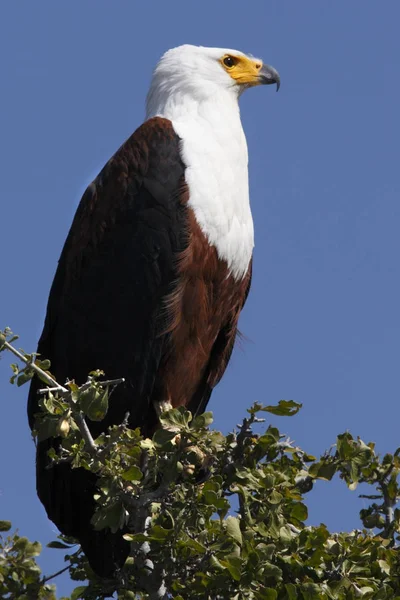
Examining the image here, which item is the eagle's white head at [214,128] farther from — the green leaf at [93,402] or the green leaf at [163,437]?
the green leaf at [93,402]

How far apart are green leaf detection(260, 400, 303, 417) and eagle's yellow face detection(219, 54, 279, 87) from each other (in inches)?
101

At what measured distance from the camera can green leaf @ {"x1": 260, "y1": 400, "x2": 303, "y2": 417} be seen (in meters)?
3.71

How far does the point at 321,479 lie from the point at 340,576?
1.10 feet

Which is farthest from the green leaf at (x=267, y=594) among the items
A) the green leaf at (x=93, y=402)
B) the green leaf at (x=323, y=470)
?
the green leaf at (x=93, y=402)

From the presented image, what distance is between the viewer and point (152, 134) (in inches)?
202

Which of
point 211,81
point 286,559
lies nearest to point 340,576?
point 286,559

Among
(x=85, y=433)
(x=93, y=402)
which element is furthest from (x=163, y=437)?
(x=93, y=402)

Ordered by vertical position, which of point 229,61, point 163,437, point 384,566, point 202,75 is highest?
point 229,61

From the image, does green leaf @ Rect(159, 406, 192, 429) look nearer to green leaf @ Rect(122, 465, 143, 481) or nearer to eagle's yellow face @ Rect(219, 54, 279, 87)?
green leaf @ Rect(122, 465, 143, 481)

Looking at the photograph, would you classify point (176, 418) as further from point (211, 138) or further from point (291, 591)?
point (211, 138)

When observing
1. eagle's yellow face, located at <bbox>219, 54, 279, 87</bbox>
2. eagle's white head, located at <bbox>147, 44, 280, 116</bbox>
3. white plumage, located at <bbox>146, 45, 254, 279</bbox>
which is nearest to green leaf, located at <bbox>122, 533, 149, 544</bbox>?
white plumage, located at <bbox>146, 45, 254, 279</bbox>

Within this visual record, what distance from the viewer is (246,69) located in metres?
5.94

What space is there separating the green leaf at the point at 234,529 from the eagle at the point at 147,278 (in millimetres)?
1299

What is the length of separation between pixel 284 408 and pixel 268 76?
2720 millimetres
